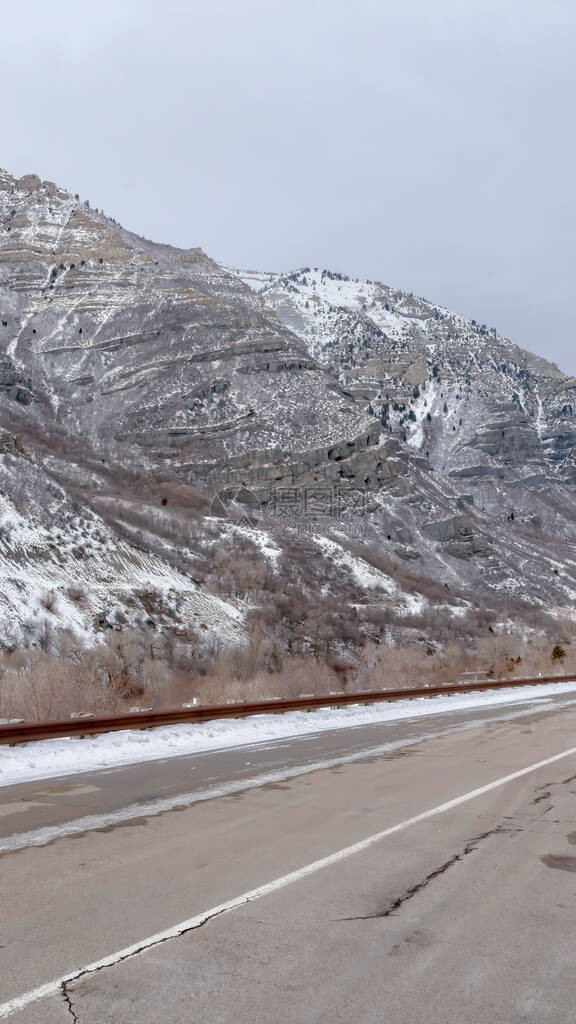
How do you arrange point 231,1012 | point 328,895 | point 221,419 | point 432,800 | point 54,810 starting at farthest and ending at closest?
point 221,419 < point 432,800 < point 54,810 < point 328,895 < point 231,1012

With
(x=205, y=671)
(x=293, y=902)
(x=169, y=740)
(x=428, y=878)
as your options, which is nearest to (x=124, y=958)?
(x=293, y=902)

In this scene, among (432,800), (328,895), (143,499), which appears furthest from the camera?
(143,499)

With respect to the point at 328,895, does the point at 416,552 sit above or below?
above

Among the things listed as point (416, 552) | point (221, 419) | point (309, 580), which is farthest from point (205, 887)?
point (221, 419)

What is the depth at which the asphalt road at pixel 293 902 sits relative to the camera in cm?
367

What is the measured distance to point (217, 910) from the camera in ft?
15.9

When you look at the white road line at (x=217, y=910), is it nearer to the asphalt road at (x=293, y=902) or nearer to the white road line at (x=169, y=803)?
the asphalt road at (x=293, y=902)

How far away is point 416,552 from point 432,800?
7779 centimetres

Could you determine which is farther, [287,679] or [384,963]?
[287,679]

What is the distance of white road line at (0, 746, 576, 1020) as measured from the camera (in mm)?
3655

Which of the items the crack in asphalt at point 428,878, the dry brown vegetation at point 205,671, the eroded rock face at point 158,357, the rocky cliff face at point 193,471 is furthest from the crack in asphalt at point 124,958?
the eroded rock face at point 158,357

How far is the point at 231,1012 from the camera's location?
139 inches

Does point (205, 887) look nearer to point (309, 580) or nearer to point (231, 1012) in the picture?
point (231, 1012)

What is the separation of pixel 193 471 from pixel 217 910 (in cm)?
8858
